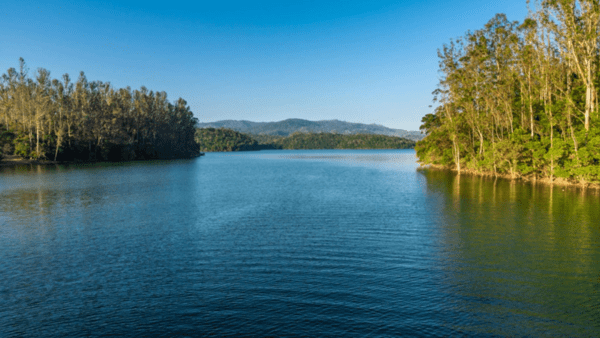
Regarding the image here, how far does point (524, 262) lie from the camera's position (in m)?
14.4

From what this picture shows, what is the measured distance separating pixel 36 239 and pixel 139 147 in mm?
108599

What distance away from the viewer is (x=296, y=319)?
9.95 metres

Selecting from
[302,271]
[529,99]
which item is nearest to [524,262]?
[302,271]

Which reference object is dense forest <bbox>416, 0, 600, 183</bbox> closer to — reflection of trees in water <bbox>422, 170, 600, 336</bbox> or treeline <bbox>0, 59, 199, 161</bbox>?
reflection of trees in water <bbox>422, 170, 600, 336</bbox>

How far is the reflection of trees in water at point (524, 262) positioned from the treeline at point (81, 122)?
94192mm

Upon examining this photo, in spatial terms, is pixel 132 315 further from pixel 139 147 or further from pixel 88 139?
pixel 139 147

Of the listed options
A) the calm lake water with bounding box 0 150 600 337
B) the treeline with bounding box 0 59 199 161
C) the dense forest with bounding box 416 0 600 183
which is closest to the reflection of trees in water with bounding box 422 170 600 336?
the calm lake water with bounding box 0 150 600 337

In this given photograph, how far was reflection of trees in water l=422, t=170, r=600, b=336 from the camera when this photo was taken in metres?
10.1

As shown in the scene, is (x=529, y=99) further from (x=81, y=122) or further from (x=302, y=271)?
(x=81, y=122)

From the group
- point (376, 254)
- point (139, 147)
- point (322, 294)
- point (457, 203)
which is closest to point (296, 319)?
point (322, 294)

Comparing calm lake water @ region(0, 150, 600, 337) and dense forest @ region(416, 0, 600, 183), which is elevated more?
dense forest @ region(416, 0, 600, 183)

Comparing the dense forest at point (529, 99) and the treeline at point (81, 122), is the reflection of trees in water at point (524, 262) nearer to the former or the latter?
the dense forest at point (529, 99)

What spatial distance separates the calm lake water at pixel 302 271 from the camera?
32.2 feet

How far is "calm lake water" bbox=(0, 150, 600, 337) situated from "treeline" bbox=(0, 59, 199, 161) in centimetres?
7459
